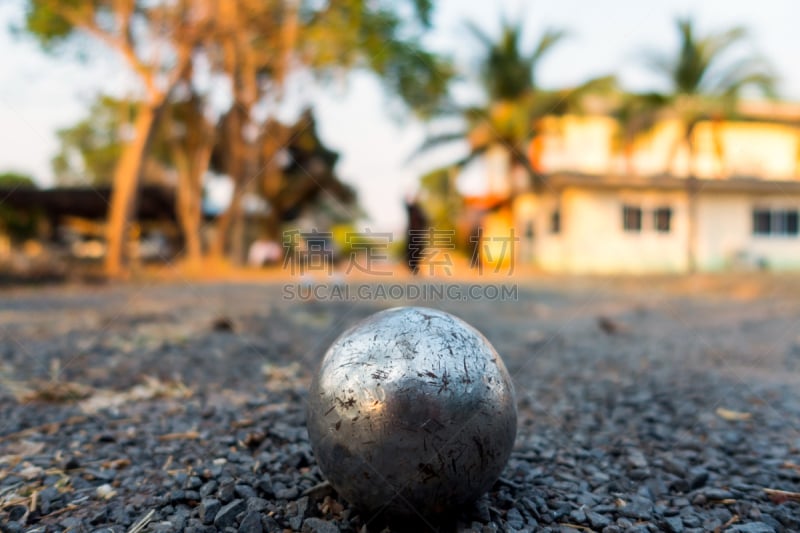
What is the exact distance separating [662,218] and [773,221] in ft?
15.0

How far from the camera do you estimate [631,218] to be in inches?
842

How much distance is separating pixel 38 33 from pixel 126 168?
17.8 ft

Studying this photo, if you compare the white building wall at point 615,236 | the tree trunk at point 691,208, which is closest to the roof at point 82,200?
the white building wall at point 615,236

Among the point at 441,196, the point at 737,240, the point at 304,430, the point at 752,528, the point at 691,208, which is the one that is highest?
the point at 441,196

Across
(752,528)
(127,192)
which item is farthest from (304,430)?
(127,192)

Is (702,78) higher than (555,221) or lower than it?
higher

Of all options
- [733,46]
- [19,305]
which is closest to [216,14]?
[19,305]

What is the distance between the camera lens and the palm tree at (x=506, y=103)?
886 inches

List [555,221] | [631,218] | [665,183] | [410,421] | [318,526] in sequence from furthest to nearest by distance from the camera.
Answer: [555,221]
[631,218]
[665,183]
[318,526]
[410,421]

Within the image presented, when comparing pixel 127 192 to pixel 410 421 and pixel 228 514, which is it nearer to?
pixel 228 514

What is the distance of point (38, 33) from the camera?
54.3ft

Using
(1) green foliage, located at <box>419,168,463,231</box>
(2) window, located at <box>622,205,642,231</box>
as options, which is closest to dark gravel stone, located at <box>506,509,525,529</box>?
(2) window, located at <box>622,205,642,231</box>

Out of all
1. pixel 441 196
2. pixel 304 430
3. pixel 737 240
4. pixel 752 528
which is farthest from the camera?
pixel 441 196

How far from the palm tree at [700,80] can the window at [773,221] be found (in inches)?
132
